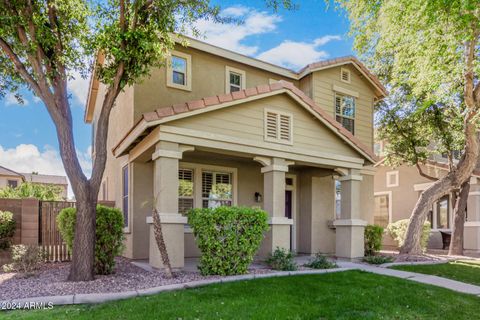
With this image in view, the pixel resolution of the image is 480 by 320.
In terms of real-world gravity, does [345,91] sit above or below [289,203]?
above

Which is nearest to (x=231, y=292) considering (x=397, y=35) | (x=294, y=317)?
(x=294, y=317)

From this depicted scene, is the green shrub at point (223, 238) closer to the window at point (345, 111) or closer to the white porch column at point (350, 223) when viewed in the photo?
the white porch column at point (350, 223)

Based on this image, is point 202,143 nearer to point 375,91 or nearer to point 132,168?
point 132,168

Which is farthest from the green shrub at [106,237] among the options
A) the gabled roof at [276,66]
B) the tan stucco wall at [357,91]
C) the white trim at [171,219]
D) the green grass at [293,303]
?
the tan stucco wall at [357,91]

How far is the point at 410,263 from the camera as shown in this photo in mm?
10352

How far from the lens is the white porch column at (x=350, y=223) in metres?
10.5

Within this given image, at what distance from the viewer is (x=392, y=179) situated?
60.9 ft

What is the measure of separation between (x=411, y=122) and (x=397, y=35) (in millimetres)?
5167

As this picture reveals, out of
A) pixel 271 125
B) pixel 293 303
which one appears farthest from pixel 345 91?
pixel 293 303

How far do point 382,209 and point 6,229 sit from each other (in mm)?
16838

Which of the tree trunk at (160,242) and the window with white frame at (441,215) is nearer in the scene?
the tree trunk at (160,242)

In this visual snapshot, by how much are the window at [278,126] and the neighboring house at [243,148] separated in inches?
1.1

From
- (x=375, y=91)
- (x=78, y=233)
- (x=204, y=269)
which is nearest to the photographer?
(x=78, y=233)

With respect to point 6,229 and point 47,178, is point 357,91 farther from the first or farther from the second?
point 47,178
